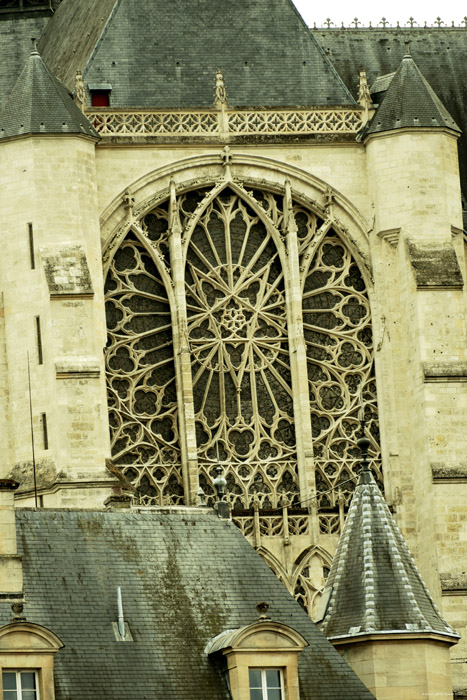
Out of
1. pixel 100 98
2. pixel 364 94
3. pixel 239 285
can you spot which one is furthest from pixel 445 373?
pixel 100 98

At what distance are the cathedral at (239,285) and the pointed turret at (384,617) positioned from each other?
8.61 meters

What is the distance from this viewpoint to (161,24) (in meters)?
48.7

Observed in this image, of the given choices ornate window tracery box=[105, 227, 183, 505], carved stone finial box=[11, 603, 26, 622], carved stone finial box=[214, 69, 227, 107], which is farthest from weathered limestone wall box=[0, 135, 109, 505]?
carved stone finial box=[11, 603, 26, 622]

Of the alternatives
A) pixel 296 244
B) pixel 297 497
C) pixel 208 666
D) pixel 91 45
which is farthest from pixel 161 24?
pixel 208 666

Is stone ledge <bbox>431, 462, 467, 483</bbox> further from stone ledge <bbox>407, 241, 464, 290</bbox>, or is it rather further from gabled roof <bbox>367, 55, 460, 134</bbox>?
gabled roof <bbox>367, 55, 460, 134</bbox>

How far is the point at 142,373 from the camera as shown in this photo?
46.4 m

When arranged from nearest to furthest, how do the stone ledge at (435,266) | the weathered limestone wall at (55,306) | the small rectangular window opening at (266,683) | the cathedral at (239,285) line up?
the small rectangular window opening at (266,683) < the weathered limestone wall at (55,306) < the cathedral at (239,285) < the stone ledge at (435,266)

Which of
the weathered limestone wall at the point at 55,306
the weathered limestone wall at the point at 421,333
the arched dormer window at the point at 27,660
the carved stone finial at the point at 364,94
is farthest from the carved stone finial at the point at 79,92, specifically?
the arched dormer window at the point at 27,660

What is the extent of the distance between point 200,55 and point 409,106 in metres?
4.01

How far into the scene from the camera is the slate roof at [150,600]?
31.3m

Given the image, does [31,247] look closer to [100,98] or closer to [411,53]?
[100,98]

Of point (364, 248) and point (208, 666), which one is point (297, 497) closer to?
point (364, 248)

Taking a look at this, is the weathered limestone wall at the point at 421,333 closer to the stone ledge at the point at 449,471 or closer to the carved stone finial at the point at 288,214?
the stone ledge at the point at 449,471

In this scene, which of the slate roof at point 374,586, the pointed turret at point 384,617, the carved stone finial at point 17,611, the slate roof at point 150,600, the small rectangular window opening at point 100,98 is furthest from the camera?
the small rectangular window opening at point 100,98
